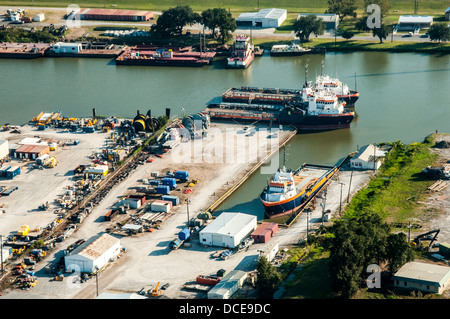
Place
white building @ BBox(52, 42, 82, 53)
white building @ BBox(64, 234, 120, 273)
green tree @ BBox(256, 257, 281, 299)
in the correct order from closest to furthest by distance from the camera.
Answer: green tree @ BBox(256, 257, 281, 299) → white building @ BBox(64, 234, 120, 273) → white building @ BBox(52, 42, 82, 53)

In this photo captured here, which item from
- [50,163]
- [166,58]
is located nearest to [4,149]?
[50,163]

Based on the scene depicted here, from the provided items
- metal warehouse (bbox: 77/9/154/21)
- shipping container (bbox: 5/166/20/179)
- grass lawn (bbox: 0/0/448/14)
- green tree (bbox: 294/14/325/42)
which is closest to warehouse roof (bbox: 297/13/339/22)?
grass lawn (bbox: 0/0/448/14)

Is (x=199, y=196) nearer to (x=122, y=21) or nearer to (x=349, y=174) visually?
(x=349, y=174)

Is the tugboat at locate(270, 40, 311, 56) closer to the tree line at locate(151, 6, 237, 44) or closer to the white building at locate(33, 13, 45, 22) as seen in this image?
the tree line at locate(151, 6, 237, 44)

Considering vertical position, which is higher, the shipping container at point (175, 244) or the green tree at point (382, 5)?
the green tree at point (382, 5)

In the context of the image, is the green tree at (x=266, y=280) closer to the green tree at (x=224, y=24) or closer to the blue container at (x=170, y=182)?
the blue container at (x=170, y=182)

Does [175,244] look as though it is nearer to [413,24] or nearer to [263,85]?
[263,85]

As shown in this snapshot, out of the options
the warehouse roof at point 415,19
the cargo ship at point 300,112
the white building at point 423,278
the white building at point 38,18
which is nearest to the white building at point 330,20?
the warehouse roof at point 415,19
